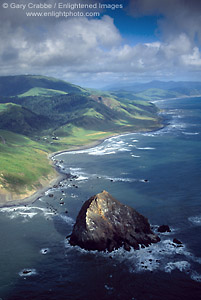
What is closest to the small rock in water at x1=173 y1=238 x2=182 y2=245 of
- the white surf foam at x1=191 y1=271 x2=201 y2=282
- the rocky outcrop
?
the rocky outcrop

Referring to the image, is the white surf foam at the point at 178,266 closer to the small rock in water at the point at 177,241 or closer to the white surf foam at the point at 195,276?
the white surf foam at the point at 195,276

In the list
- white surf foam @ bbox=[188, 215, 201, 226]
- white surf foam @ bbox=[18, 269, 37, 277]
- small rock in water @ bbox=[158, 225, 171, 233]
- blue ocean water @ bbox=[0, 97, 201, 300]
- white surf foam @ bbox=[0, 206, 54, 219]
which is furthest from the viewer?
white surf foam @ bbox=[0, 206, 54, 219]

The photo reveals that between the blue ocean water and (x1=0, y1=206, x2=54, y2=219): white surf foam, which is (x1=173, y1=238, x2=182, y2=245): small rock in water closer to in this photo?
the blue ocean water

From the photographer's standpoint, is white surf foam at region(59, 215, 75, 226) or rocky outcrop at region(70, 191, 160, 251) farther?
white surf foam at region(59, 215, 75, 226)

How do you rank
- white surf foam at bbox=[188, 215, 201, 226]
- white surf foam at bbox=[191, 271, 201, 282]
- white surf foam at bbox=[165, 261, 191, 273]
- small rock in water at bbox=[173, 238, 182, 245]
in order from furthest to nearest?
white surf foam at bbox=[188, 215, 201, 226], small rock in water at bbox=[173, 238, 182, 245], white surf foam at bbox=[165, 261, 191, 273], white surf foam at bbox=[191, 271, 201, 282]

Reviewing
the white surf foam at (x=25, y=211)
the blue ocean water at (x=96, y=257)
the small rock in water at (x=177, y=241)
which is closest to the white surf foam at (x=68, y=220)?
the blue ocean water at (x=96, y=257)

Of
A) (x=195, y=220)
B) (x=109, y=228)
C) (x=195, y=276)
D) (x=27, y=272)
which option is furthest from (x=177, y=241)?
(x=27, y=272)

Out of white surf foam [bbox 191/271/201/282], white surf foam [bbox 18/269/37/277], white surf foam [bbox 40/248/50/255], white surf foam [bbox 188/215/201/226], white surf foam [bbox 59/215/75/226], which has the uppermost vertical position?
white surf foam [bbox 188/215/201/226]

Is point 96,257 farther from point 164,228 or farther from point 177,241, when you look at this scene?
point 164,228

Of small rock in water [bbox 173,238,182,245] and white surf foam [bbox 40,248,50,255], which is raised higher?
small rock in water [bbox 173,238,182,245]
